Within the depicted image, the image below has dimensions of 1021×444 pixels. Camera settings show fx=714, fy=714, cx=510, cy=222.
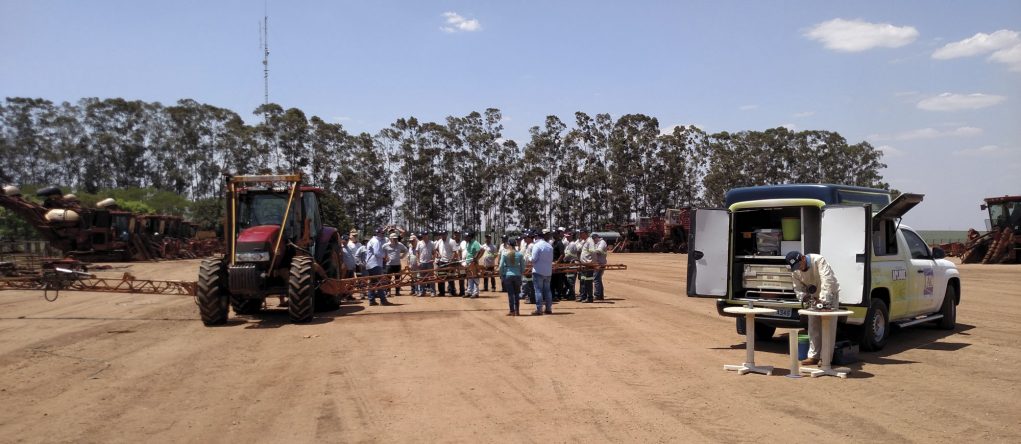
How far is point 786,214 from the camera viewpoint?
35.0 ft

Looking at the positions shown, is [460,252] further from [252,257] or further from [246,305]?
[252,257]

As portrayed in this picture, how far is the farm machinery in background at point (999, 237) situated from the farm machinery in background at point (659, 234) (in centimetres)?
1753

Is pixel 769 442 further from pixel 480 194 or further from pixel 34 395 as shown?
pixel 480 194

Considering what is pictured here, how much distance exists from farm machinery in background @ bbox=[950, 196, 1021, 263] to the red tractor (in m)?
29.7

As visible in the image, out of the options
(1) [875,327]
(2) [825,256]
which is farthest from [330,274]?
(1) [875,327]

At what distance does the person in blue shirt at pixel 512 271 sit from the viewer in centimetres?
1411

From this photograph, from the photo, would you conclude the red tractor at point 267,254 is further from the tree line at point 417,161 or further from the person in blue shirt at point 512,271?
the tree line at point 417,161

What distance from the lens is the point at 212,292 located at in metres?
12.9

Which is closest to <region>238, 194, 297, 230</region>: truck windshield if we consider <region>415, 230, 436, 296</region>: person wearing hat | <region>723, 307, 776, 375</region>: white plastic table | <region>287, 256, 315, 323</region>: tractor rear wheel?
<region>287, 256, 315, 323</region>: tractor rear wheel

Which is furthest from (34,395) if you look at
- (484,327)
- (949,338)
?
(949,338)

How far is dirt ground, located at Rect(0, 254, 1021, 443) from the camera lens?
6.22 metres

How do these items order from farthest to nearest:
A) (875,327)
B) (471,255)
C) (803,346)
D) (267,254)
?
(471,255) < (267,254) < (875,327) < (803,346)

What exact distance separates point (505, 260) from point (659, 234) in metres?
37.1

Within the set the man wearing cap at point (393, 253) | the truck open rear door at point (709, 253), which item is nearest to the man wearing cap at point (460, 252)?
the man wearing cap at point (393, 253)
